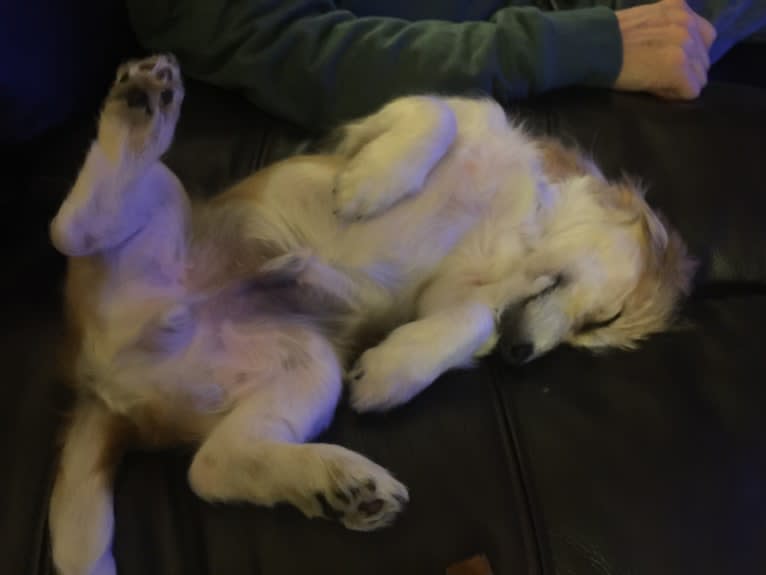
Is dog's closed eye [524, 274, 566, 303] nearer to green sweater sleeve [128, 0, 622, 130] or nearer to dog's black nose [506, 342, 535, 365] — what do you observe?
dog's black nose [506, 342, 535, 365]

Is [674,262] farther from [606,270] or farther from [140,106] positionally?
[140,106]

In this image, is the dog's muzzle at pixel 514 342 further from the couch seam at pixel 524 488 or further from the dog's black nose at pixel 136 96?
the dog's black nose at pixel 136 96

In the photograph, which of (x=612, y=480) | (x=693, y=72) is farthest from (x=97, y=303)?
(x=693, y=72)

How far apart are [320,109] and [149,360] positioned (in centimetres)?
72

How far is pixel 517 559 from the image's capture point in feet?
3.61

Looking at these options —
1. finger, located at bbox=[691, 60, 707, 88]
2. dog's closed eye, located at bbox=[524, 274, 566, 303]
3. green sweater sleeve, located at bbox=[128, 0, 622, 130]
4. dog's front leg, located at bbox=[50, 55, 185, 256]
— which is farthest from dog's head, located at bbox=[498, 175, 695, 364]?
dog's front leg, located at bbox=[50, 55, 185, 256]

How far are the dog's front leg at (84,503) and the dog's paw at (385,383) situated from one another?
400mm

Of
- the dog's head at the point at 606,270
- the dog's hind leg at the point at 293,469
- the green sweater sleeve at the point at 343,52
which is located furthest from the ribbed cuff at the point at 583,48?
the dog's hind leg at the point at 293,469

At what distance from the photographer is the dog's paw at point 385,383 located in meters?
1.24

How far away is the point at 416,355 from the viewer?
1.30 metres

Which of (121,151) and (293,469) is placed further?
(121,151)

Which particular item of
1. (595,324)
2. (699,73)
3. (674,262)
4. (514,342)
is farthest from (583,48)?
(514,342)

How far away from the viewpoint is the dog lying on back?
1.14 m

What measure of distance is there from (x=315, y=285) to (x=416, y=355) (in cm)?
24
